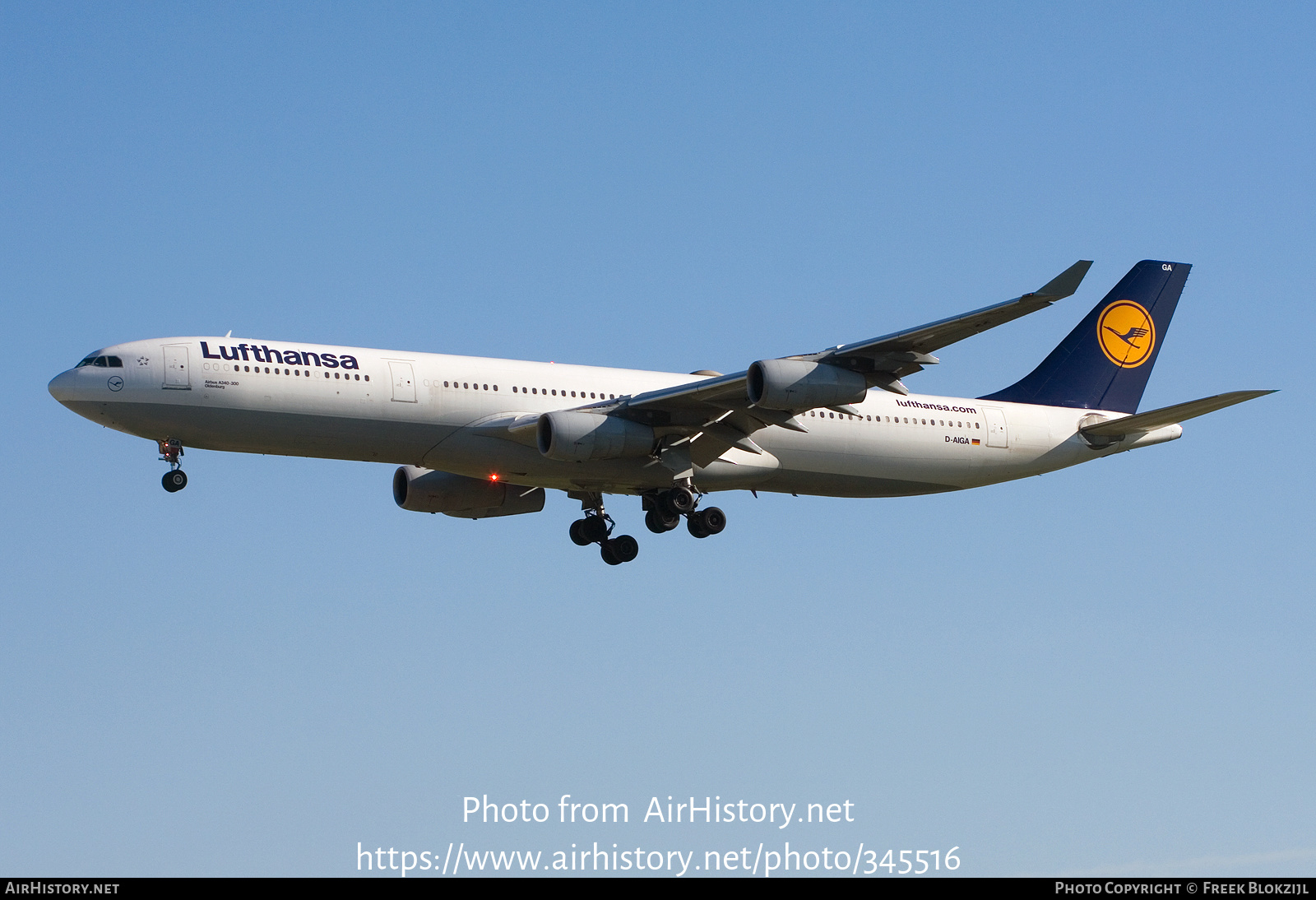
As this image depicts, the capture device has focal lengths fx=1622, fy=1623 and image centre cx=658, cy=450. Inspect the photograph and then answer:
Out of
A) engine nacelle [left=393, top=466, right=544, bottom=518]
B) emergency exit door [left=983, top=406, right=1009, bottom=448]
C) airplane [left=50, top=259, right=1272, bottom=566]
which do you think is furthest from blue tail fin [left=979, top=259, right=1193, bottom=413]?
engine nacelle [left=393, top=466, right=544, bottom=518]

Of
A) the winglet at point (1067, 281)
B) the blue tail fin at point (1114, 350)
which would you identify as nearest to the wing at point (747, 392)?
the winglet at point (1067, 281)

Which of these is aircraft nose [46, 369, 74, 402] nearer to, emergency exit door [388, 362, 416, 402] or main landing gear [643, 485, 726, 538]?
emergency exit door [388, 362, 416, 402]

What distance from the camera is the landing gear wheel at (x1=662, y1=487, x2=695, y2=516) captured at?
40.1 m

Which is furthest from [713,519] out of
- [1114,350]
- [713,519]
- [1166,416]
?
[1114,350]

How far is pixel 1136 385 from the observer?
4672 centimetres

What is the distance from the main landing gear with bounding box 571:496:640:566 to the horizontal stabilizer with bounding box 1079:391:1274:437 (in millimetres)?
12805

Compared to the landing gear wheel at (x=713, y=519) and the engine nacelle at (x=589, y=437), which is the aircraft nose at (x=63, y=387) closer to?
the engine nacelle at (x=589, y=437)

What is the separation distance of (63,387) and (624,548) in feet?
47.4

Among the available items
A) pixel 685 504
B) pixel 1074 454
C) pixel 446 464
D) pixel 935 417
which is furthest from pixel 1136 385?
pixel 446 464

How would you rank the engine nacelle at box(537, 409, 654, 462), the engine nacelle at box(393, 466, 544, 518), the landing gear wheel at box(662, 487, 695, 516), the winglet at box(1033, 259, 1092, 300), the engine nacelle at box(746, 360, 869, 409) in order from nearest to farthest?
the winglet at box(1033, 259, 1092, 300) → the engine nacelle at box(746, 360, 869, 409) → the engine nacelle at box(537, 409, 654, 462) → the landing gear wheel at box(662, 487, 695, 516) → the engine nacelle at box(393, 466, 544, 518)

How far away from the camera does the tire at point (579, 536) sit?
43.0 metres

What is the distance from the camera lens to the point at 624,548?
42.6m

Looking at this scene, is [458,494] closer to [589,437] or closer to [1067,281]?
[589,437]
